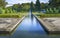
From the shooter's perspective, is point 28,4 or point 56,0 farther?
point 28,4

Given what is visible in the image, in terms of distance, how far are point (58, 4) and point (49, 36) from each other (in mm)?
25403

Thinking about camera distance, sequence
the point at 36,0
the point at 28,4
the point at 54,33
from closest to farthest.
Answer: the point at 54,33 → the point at 36,0 → the point at 28,4

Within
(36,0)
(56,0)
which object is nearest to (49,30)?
(56,0)

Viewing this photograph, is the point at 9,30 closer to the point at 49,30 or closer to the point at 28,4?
the point at 49,30

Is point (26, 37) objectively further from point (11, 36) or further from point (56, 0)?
point (56, 0)

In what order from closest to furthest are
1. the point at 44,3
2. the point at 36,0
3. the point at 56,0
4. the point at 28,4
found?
the point at 56,0
the point at 36,0
the point at 44,3
the point at 28,4

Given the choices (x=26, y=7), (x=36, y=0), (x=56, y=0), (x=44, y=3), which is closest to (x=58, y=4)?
(x=56, y=0)

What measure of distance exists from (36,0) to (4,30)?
39.4 meters

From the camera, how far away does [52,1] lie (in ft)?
121

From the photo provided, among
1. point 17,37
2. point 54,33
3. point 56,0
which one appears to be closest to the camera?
point 17,37

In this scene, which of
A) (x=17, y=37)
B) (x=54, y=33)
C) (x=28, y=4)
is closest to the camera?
(x=17, y=37)

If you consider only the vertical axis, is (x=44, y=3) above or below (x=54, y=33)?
below

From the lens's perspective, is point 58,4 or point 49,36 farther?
point 58,4

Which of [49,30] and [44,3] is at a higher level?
[49,30]
